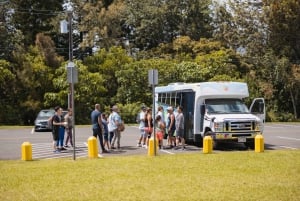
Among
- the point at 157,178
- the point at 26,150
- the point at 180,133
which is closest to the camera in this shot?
the point at 157,178

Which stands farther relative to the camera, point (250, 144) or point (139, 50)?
point (139, 50)

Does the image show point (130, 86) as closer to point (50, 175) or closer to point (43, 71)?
point (43, 71)

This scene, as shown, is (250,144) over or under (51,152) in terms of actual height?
over

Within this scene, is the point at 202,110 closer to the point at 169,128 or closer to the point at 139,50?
the point at 169,128

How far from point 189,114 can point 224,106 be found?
1.58 metres

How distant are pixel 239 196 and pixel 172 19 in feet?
155

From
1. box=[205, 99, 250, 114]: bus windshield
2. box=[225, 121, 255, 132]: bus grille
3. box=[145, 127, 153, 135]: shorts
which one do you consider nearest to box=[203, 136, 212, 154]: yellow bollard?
box=[225, 121, 255, 132]: bus grille

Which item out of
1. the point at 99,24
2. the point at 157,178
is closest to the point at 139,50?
the point at 99,24

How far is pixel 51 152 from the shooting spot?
19.5 m

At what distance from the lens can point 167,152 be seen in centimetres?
1892

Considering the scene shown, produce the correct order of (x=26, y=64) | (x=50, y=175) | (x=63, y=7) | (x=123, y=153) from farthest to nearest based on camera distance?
(x=63, y=7), (x=26, y=64), (x=123, y=153), (x=50, y=175)

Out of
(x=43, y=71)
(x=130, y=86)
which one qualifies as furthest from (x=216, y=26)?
(x=43, y=71)

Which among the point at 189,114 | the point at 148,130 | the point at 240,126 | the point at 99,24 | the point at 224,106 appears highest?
the point at 99,24

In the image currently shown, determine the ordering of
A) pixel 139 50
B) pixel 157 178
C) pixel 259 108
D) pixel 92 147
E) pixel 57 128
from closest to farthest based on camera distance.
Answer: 1. pixel 157 178
2. pixel 92 147
3. pixel 57 128
4. pixel 259 108
5. pixel 139 50
